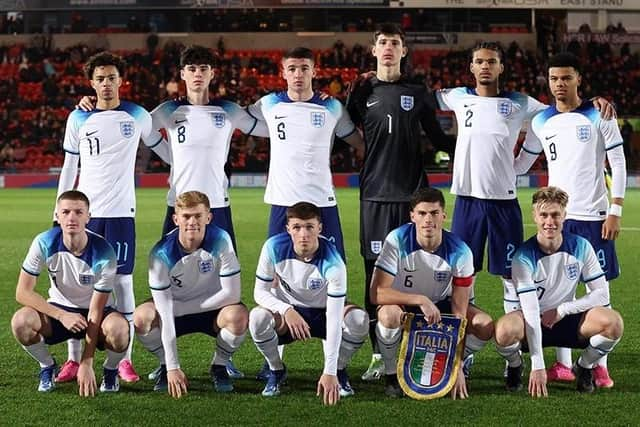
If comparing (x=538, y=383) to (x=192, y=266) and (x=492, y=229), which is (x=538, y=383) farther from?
(x=192, y=266)

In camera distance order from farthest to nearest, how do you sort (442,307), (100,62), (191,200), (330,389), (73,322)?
(100,62) < (442,307) < (191,200) < (73,322) < (330,389)

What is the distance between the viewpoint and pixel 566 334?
16.8 feet

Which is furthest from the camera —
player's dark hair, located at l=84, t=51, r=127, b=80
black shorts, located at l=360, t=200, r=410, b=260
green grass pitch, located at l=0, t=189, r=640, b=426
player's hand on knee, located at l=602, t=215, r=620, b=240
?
black shorts, located at l=360, t=200, r=410, b=260

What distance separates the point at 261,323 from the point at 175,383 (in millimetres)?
528

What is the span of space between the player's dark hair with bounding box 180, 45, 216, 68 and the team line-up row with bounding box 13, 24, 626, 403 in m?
0.02

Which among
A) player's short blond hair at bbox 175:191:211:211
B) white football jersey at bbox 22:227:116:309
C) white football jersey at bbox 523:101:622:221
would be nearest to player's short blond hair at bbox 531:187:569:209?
white football jersey at bbox 523:101:622:221

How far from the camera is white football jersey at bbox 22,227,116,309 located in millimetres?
5043

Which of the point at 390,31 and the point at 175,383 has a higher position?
the point at 390,31

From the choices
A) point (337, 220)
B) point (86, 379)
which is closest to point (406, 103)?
point (337, 220)

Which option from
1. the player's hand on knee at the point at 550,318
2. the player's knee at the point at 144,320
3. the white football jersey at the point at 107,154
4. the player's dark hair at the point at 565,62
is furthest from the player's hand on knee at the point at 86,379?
the player's dark hair at the point at 565,62

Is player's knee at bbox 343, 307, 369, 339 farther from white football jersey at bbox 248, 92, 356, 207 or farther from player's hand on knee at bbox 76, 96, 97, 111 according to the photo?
player's hand on knee at bbox 76, 96, 97, 111

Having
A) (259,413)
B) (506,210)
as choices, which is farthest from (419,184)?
(259,413)

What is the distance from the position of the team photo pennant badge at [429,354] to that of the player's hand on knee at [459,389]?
23mm

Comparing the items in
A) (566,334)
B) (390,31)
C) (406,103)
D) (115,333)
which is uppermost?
(390,31)
